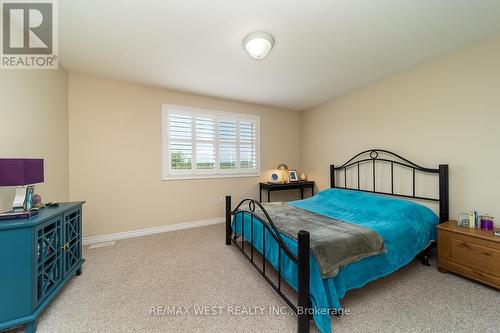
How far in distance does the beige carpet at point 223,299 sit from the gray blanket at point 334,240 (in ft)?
1.39

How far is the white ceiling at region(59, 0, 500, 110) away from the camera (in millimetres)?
1613

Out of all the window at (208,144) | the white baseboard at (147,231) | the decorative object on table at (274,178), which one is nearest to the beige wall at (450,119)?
the decorative object on table at (274,178)

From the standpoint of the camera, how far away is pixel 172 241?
2.89 metres

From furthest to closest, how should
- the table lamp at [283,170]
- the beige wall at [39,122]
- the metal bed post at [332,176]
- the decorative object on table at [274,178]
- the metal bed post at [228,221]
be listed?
1. the table lamp at [283,170]
2. the decorative object on table at [274,178]
3. the metal bed post at [332,176]
4. the metal bed post at [228,221]
5. the beige wall at [39,122]

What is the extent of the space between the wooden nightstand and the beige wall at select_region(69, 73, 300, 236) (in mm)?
3161

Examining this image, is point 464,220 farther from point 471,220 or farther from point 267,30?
point 267,30

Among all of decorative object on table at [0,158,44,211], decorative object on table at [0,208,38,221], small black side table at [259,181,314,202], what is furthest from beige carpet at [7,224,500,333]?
small black side table at [259,181,314,202]

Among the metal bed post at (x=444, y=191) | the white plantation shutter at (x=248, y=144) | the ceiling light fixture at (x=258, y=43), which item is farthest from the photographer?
the white plantation shutter at (x=248, y=144)

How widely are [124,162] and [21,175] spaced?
1639 millimetres

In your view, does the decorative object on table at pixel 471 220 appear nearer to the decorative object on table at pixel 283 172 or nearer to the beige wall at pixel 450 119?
the beige wall at pixel 450 119

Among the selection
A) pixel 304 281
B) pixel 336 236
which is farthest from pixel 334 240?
pixel 304 281

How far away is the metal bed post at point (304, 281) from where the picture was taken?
4.15 ft

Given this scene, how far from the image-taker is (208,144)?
3658 mm

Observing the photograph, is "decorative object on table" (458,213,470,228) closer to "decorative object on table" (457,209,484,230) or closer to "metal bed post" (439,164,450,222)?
"decorative object on table" (457,209,484,230)
